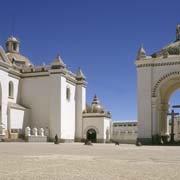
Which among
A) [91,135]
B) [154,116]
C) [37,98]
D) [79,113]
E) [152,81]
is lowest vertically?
[91,135]

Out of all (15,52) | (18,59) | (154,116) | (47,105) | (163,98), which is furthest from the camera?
(15,52)

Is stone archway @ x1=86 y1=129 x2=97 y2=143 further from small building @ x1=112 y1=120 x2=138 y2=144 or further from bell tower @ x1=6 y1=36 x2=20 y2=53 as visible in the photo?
bell tower @ x1=6 y1=36 x2=20 y2=53

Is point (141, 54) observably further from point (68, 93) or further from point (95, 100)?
point (95, 100)

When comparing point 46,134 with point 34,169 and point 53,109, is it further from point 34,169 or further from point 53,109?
point 34,169

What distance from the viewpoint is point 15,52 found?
161 ft

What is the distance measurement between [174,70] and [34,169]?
27.4 metres

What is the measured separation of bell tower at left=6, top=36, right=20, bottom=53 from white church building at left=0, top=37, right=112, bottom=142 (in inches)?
66.9

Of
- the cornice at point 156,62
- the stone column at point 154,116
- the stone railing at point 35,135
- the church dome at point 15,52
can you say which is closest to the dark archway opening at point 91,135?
the stone railing at point 35,135

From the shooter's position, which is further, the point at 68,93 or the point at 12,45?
the point at 12,45

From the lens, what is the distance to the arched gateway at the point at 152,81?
34031 mm

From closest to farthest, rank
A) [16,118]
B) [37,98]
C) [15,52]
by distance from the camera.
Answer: [16,118] < [37,98] < [15,52]

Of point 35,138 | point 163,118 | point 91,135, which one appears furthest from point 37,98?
point 163,118

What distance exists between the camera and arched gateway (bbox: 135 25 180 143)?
112ft

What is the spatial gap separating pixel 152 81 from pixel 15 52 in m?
21.5
